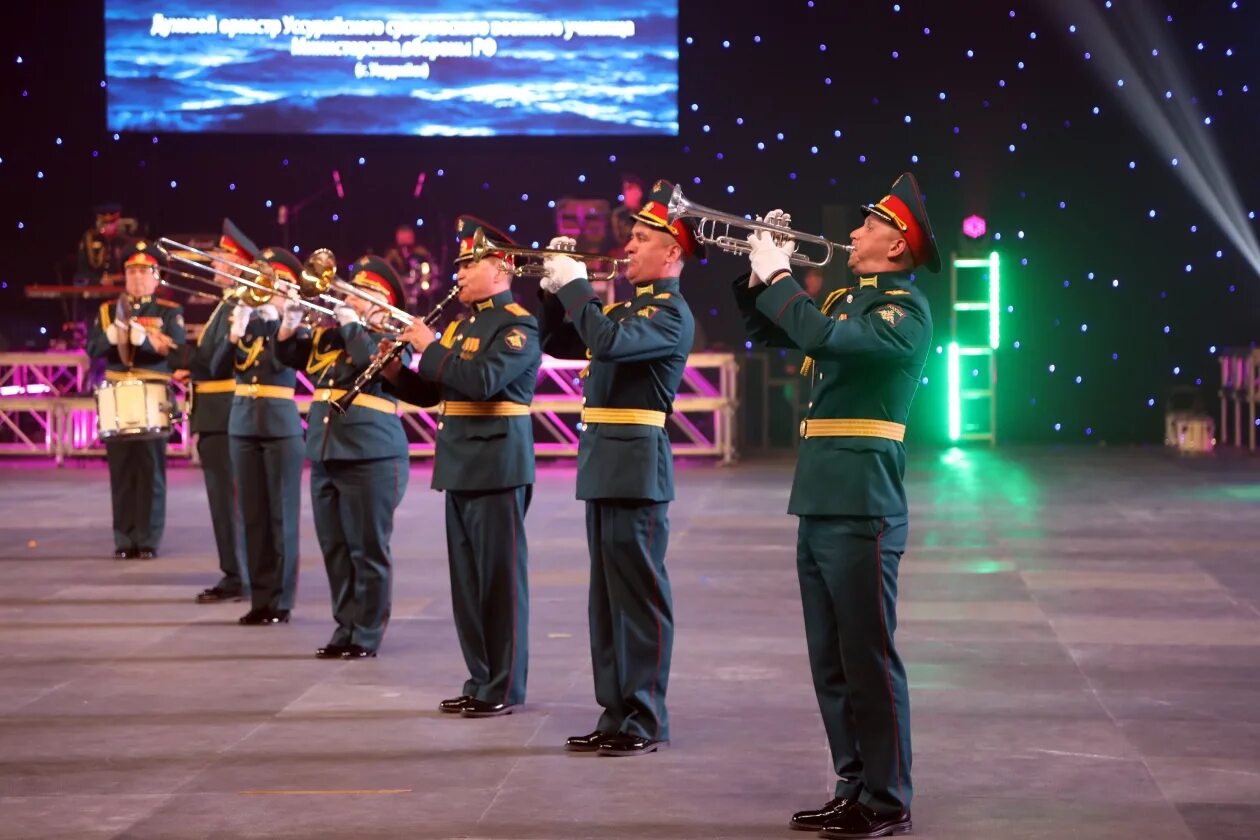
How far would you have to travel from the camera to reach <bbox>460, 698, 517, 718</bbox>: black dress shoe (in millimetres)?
5977

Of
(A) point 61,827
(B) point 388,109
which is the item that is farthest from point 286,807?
(B) point 388,109

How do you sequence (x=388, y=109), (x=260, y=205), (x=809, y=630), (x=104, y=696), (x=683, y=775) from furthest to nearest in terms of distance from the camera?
(x=260, y=205) → (x=388, y=109) → (x=104, y=696) → (x=683, y=775) → (x=809, y=630)

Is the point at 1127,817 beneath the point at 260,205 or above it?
beneath

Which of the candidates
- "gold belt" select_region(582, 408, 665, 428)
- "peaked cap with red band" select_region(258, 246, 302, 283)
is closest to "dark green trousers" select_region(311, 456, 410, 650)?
"peaked cap with red band" select_region(258, 246, 302, 283)

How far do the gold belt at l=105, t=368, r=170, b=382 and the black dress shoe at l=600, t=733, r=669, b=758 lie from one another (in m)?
5.36

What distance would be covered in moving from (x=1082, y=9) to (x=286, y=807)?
1455 centimetres

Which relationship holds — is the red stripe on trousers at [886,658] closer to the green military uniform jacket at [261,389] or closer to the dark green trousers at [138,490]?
the green military uniform jacket at [261,389]

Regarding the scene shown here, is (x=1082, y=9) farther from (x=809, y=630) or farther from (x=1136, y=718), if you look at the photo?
(x=809, y=630)

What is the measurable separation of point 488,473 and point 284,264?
7.02 ft

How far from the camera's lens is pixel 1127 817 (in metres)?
4.70

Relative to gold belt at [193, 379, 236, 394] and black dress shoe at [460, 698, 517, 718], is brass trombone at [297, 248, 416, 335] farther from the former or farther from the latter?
gold belt at [193, 379, 236, 394]

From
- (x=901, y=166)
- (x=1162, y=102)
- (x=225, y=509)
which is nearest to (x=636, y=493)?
(x=225, y=509)

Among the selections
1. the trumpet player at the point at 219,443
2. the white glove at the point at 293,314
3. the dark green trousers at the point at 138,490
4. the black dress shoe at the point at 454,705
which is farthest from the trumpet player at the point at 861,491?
the dark green trousers at the point at 138,490

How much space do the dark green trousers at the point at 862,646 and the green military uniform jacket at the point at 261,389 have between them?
391 cm
